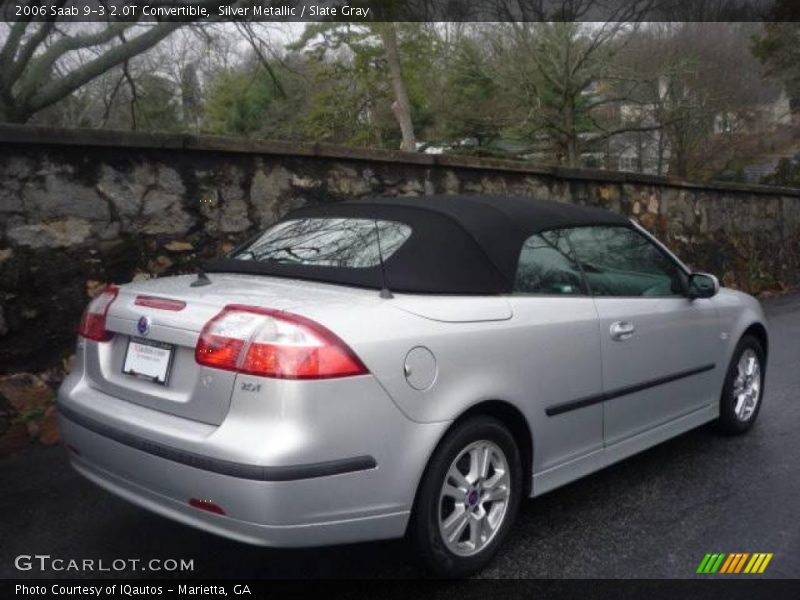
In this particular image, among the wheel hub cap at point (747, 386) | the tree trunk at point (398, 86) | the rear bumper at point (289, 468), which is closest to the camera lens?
the rear bumper at point (289, 468)

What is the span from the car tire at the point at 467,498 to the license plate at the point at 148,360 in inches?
41.0

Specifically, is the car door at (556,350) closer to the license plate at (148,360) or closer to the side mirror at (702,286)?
the side mirror at (702,286)

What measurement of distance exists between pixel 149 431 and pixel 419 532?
3.42 ft

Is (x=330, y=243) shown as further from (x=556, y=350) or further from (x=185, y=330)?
(x=556, y=350)

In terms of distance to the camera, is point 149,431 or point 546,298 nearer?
point 149,431

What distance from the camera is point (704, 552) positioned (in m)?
3.26

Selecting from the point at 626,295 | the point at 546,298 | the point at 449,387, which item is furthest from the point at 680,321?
the point at 449,387

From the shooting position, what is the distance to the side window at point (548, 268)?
3.51 m

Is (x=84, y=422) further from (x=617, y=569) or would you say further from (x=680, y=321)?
(x=680, y=321)

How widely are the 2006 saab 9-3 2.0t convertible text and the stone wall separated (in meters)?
1.67

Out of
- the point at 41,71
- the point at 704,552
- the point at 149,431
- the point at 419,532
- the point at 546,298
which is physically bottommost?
the point at 704,552

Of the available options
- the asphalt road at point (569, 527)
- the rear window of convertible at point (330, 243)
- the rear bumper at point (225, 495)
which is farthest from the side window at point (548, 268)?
the rear bumper at point (225, 495)

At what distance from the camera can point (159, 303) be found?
3.02 m

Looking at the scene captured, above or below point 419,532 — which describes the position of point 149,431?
above
